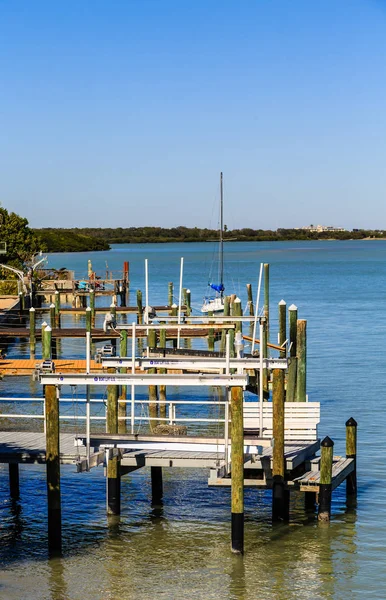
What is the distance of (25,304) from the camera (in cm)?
5700

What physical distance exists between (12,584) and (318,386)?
20.0 meters

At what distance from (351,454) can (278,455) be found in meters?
2.60

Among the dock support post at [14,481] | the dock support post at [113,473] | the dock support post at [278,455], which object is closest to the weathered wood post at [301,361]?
the dock support post at [278,455]

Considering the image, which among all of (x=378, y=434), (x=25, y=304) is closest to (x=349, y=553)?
(x=378, y=434)

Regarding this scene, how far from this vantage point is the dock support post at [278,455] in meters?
17.6

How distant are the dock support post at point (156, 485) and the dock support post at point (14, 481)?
2659mm

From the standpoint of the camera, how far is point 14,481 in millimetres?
20359

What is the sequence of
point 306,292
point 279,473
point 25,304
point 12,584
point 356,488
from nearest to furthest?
1. point 12,584
2. point 279,473
3. point 356,488
4. point 25,304
5. point 306,292

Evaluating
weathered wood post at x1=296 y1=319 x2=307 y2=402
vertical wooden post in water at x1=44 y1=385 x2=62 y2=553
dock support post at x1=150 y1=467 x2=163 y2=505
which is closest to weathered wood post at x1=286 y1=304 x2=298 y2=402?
weathered wood post at x1=296 y1=319 x2=307 y2=402

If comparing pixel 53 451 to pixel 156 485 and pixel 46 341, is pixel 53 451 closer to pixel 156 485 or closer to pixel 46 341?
pixel 156 485

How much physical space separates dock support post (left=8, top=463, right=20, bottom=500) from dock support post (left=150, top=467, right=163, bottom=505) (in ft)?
8.72

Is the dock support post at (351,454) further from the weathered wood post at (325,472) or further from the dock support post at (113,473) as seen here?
the dock support post at (113,473)

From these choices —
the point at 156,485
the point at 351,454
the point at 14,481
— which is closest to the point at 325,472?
the point at 351,454

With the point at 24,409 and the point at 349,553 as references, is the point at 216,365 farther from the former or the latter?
the point at 24,409
